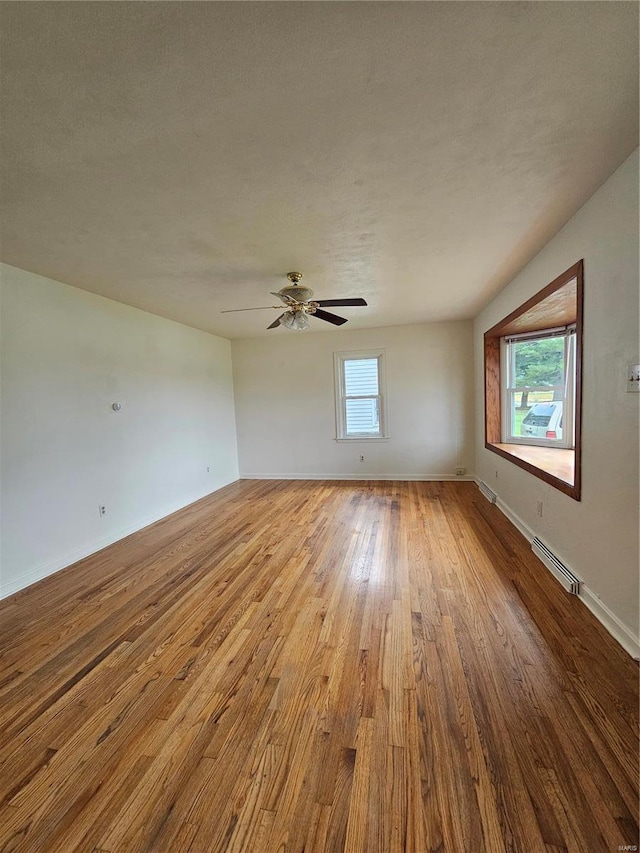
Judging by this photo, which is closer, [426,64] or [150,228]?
[426,64]

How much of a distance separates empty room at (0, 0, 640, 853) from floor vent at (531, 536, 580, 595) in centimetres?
2

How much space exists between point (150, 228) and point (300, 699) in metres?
2.79

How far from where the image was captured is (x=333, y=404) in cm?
580

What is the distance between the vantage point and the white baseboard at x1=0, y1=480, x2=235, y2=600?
8.57ft

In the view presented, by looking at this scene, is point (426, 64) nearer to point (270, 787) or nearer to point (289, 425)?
point (270, 787)

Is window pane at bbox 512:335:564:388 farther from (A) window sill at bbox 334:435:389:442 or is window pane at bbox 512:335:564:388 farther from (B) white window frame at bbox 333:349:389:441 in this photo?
(A) window sill at bbox 334:435:389:442

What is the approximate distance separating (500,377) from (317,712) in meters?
4.30

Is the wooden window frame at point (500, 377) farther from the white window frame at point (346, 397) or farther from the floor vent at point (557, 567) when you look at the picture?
the white window frame at point (346, 397)

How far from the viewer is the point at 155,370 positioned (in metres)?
4.22

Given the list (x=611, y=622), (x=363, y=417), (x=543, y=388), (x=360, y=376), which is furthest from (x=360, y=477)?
(x=611, y=622)

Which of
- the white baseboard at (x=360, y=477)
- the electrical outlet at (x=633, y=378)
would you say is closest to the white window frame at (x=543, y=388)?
the white baseboard at (x=360, y=477)

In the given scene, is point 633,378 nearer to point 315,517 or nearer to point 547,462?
point 547,462

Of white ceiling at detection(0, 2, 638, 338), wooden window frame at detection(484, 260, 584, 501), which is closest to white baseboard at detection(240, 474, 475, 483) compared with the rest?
wooden window frame at detection(484, 260, 584, 501)

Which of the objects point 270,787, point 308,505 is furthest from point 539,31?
point 308,505
